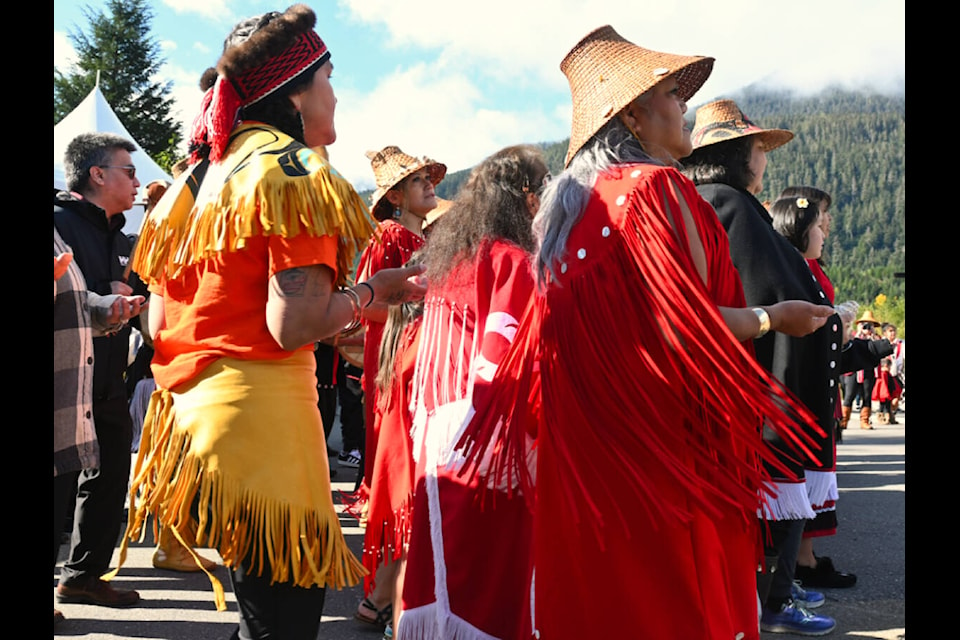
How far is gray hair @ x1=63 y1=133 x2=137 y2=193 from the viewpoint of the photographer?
4422 mm

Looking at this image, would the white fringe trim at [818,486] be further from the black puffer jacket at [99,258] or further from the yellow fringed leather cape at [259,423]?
the black puffer jacket at [99,258]

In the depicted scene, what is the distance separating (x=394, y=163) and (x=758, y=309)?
291 centimetres

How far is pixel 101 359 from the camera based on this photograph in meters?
4.36

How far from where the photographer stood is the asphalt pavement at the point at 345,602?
3857 millimetres

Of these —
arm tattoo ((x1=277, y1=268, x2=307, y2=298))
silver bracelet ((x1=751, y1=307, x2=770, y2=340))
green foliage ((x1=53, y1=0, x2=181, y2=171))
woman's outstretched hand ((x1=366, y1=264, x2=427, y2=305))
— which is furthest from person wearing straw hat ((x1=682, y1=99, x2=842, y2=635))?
green foliage ((x1=53, y1=0, x2=181, y2=171))

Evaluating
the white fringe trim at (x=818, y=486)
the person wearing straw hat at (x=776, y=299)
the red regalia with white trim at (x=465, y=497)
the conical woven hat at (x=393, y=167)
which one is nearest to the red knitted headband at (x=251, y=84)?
the red regalia with white trim at (x=465, y=497)

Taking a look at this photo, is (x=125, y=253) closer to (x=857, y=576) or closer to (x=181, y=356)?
(x=181, y=356)

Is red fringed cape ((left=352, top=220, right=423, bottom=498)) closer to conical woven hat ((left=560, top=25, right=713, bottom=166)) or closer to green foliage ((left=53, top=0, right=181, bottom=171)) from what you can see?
conical woven hat ((left=560, top=25, right=713, bottom=166))

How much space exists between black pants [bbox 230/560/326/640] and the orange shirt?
20.0 inches

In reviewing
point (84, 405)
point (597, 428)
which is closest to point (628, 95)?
point (597, 428)

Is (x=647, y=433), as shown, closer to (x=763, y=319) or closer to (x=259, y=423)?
(x=763, y=319)

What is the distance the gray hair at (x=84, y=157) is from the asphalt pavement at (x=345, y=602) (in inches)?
78.4

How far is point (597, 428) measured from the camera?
2107mm

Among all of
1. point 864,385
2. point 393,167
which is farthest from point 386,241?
point 864,385
